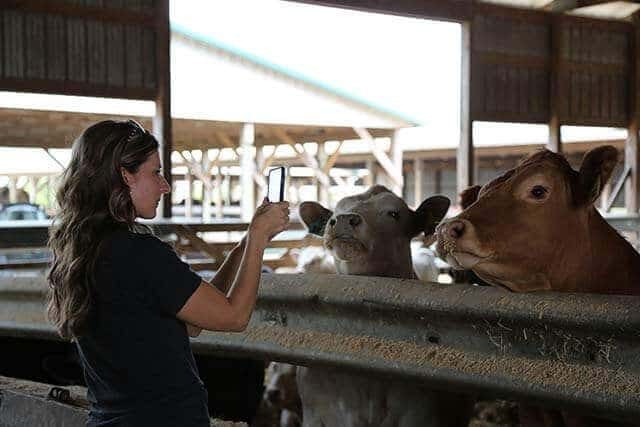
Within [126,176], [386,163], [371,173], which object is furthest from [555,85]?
[371,173]

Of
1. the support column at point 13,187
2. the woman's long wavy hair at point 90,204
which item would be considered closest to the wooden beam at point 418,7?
the woman's long wavy hair at point 90,204

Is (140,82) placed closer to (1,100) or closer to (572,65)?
(1,100)

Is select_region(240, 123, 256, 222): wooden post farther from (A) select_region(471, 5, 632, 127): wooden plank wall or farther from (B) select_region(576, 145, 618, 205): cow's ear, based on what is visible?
(B) select_region(576, 145, 618, 205): cow's ear

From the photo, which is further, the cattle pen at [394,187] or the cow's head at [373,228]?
the cow's head at [373,228]

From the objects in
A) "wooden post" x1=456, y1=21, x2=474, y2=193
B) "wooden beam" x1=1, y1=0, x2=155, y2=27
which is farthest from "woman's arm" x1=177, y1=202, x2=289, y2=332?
"wooden post" x1=456, y1=21, x2=474, y2=193

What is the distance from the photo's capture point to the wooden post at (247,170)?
1666 centimetres

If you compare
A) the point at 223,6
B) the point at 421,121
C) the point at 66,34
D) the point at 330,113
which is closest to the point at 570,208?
the point at 66,34

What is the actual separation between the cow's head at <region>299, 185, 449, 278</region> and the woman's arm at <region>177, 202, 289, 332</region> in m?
1.50

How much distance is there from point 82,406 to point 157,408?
126 cm

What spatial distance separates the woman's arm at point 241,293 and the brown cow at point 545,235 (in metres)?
0.59

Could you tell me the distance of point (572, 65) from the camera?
46.7ft

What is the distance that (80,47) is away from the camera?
972 centimetres

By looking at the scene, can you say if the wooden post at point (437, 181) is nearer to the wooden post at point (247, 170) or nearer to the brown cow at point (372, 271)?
the wooden post at point (247, 170)

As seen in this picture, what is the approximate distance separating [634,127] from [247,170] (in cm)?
719
